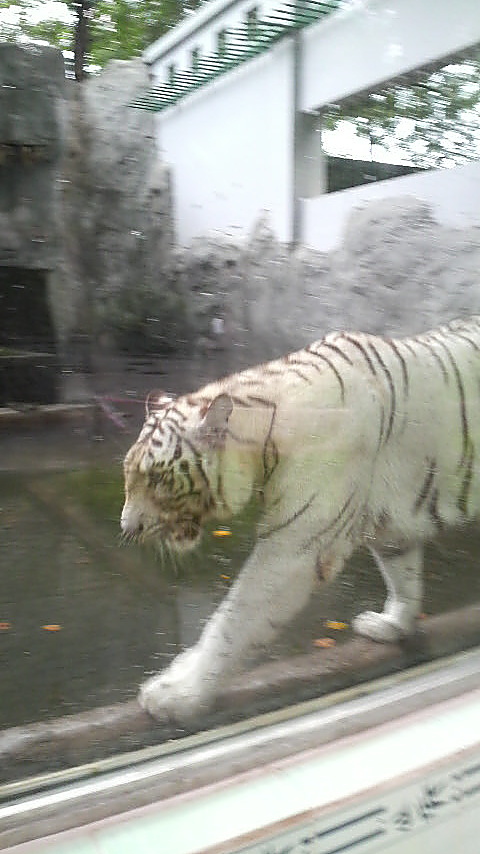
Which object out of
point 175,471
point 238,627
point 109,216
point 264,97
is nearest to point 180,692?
point 238,627

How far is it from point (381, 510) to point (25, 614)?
454 mm

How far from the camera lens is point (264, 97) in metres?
0.64

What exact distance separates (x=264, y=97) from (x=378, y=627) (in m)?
0.60

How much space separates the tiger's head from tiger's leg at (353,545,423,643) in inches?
9.7

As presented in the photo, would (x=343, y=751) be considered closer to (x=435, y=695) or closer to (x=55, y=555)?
(x=435, y=695)

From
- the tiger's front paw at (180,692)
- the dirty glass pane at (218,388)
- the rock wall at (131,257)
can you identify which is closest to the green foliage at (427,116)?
the dirty glass pane at (218,388)

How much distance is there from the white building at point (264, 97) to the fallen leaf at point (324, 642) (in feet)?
1.44

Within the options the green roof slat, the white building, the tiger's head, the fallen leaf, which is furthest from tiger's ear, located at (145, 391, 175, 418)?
the fallen leaf

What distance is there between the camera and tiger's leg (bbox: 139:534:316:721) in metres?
0.72

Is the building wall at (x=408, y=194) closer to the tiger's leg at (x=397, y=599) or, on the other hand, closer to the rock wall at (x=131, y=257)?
the rock wall at (x=131, y=257)

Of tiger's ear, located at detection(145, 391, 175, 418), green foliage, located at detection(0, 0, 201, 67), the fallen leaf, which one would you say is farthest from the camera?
the fallen leaf

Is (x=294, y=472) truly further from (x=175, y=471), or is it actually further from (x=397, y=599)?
(x=397, y=599)

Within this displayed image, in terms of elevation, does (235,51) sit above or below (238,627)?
above

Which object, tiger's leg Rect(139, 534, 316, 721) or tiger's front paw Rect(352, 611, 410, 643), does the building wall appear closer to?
tiger's leg Rect(139, 534, 316, 721)
